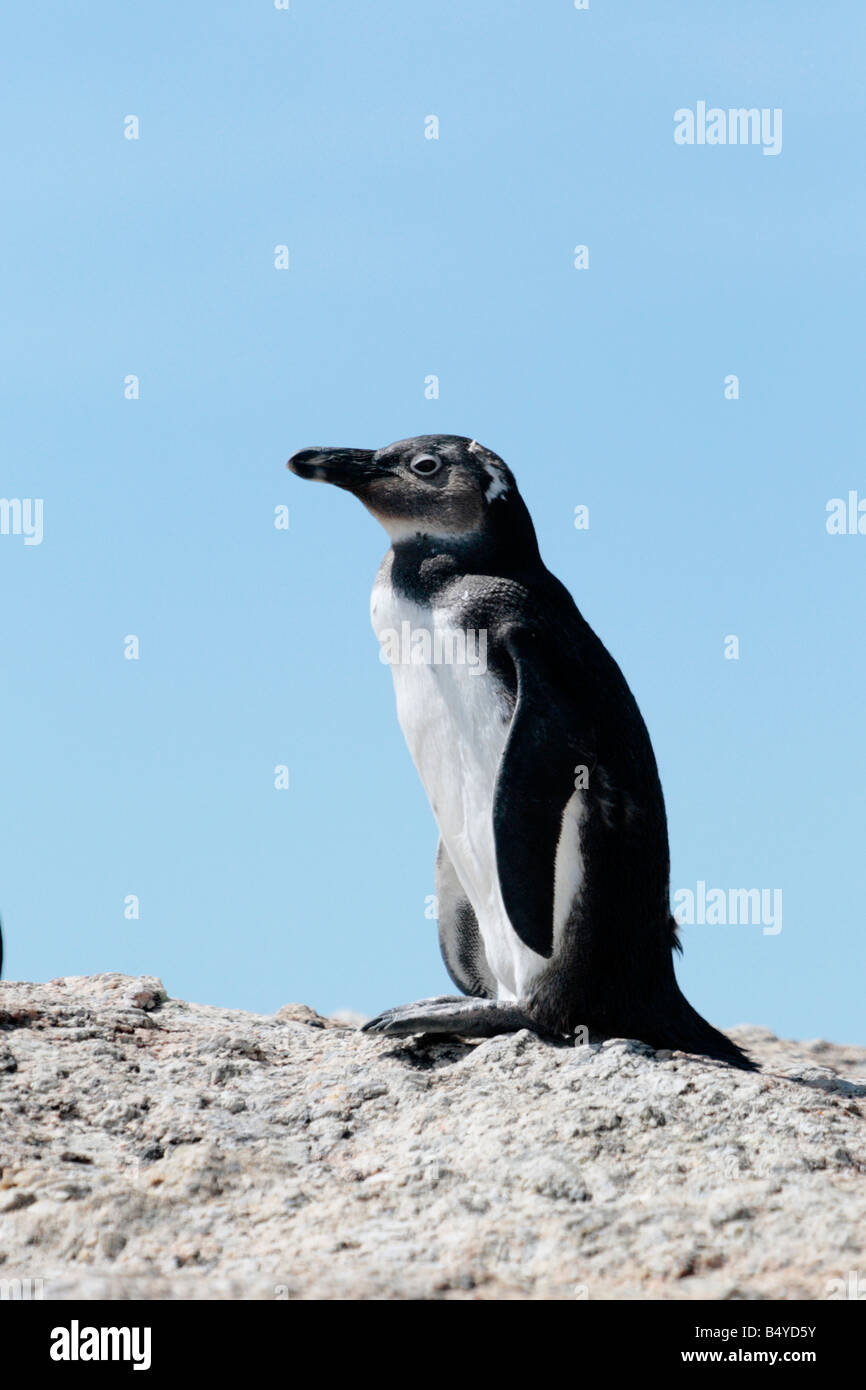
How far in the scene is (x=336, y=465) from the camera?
574 cm

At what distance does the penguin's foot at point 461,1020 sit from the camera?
5273mm

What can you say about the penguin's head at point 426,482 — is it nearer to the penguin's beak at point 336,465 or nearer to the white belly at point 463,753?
the penguin's beak at point 336,465

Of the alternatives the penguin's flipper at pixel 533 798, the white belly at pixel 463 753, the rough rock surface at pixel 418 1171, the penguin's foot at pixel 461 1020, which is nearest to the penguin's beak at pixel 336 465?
the white belly at pixel 463 753

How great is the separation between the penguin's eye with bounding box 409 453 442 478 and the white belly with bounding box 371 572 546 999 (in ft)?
1.50

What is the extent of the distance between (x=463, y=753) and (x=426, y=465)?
3.61ft

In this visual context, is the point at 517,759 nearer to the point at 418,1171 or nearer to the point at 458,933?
the point at 458,933

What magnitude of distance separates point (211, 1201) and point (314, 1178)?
12.3 inches

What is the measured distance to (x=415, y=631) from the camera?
5484mm

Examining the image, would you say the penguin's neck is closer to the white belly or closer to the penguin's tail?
the white belly

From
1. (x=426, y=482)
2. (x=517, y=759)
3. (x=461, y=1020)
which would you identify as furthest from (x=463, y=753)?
(x=426, y=482)

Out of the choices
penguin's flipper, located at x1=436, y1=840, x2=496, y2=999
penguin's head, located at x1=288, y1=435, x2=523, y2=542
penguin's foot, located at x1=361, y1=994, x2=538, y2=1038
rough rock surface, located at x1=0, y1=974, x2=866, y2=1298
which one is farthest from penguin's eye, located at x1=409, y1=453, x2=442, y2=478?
rough rock surface, located at x1=0, y1=974, x2=866, y2=1298

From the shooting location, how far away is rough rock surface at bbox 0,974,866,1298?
386 cm

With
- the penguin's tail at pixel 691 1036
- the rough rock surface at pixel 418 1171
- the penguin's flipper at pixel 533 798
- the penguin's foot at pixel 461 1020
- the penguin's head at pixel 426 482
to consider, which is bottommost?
the rough rock surface at pixel 418 1171
